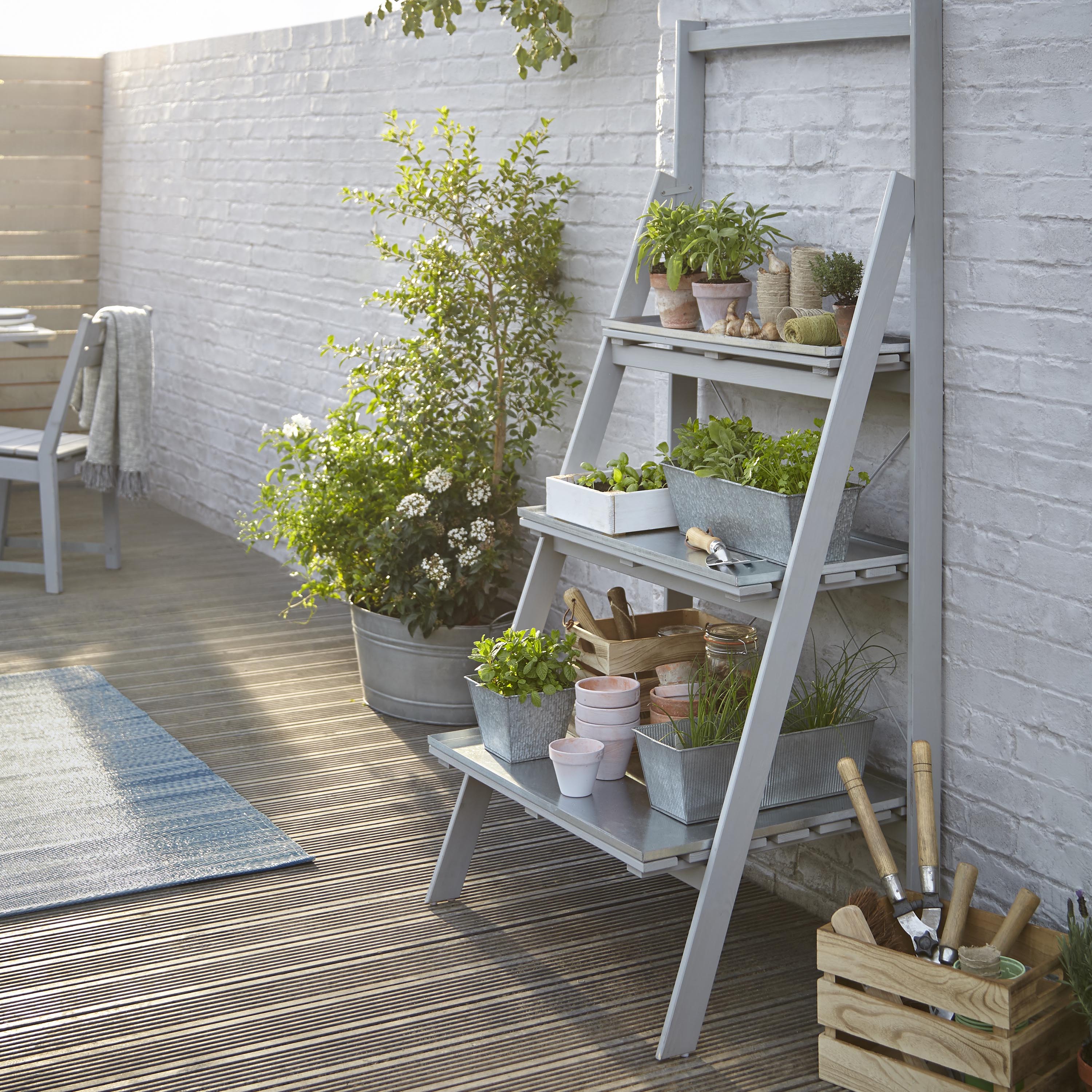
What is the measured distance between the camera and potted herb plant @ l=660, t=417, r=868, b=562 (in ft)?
6.63

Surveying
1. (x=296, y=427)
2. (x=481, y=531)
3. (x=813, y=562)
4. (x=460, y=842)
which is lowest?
(x=460, y=842)

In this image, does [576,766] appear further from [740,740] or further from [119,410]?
[119,410]

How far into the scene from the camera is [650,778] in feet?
7.02

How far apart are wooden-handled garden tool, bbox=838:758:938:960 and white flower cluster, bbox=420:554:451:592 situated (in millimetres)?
1325

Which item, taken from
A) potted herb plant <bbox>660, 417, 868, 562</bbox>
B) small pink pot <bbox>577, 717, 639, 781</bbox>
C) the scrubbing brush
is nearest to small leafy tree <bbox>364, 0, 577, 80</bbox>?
potted herb plant <bbox>660, 417, 868, 562</bbox>

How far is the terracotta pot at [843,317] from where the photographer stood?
204 cm

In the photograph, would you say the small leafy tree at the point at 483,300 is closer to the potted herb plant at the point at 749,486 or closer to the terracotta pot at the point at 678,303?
the terracotta pot at the point at 678,303

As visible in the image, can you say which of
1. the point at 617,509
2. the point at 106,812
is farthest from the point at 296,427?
the point at 617,509

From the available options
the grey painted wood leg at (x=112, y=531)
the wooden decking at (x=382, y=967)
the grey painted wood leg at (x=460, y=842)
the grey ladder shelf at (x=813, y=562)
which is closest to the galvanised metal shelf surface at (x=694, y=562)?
the grey ladder shelf at (x=813, y=562)

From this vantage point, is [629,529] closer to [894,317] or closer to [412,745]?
[894,317]

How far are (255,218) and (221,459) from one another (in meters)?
0.97

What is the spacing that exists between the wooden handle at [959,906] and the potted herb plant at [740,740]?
297mm

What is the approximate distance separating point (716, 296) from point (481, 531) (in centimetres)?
115

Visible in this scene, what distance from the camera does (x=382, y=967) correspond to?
2.25m
